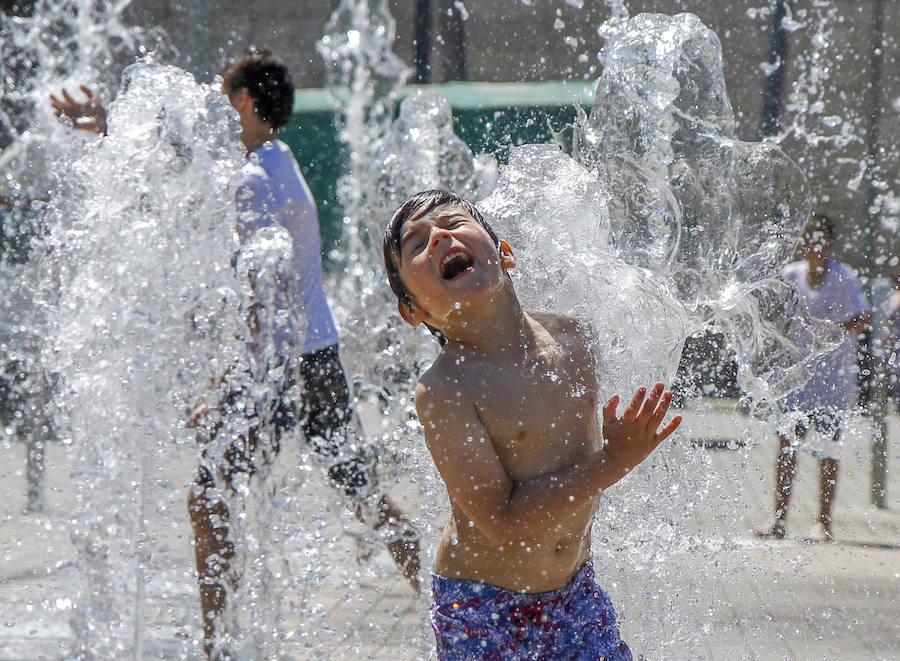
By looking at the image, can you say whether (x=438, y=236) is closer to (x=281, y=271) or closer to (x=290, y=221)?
(x=281, y=271)

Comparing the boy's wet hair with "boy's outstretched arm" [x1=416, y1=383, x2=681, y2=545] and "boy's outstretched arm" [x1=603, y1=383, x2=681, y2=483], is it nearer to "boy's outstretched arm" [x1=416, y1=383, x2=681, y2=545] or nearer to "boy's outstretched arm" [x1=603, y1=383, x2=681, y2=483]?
"boy's outstretched arm" [x1=416, y1=383, x2=681, y2=545]

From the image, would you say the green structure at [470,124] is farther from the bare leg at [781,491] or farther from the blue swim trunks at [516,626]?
the blue swim trunks at [516,626]

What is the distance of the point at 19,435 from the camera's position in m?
6.06

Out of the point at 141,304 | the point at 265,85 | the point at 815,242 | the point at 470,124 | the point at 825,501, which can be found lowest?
the point at 825,501

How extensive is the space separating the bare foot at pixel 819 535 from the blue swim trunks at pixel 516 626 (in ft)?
8.07

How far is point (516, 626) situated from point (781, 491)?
2.61 m

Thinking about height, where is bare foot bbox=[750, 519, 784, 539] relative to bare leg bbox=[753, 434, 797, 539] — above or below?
below

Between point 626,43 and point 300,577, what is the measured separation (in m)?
1.91

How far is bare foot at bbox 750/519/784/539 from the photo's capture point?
4105mm

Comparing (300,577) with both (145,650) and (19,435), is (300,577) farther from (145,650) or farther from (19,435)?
(19,435)

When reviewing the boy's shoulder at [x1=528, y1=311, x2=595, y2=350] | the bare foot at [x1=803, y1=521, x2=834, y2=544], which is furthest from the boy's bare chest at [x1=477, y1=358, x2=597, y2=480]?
the bare foot at [x1=803, y1=521, x2=834, y2=544]

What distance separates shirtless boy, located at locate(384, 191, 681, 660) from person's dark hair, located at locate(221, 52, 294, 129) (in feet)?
4.19

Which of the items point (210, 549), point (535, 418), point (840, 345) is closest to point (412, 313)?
point (535, 418)

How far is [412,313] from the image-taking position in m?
1.99
